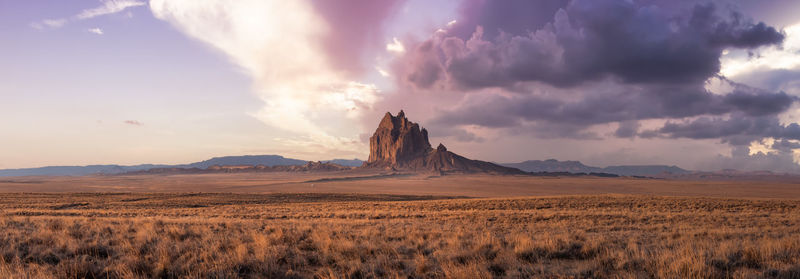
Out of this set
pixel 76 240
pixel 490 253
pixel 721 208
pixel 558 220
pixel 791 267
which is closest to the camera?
pixel 791 267

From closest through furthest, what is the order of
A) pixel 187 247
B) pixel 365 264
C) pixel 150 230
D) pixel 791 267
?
pixel 791 267 → pixel 365 264 → pixel 187 247 → pixel 150 230

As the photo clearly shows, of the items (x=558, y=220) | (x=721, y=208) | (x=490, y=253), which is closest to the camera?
(x=490, y=253)

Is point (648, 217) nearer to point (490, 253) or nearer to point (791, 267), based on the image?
point (791, 267)

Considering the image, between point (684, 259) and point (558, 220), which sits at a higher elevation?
point (684, 259)

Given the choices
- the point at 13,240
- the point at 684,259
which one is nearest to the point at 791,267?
the point at 684,259

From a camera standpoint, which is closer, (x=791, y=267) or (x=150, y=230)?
(x=791, y=267)

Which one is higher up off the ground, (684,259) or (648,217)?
(684,259)

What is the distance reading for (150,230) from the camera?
1077 centimetres

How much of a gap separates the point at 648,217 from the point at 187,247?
19.8 m

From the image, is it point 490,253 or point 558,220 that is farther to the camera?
point 558,220

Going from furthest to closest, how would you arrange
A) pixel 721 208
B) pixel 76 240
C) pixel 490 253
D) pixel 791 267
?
1. pixel 721 208
2. pixel 76 240
3. pixel 490 253
4. pixel 791 267

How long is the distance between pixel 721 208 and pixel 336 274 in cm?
2762

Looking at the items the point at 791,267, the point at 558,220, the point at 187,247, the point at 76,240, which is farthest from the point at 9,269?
the point at 558,220

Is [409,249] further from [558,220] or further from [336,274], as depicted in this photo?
[558,220]
